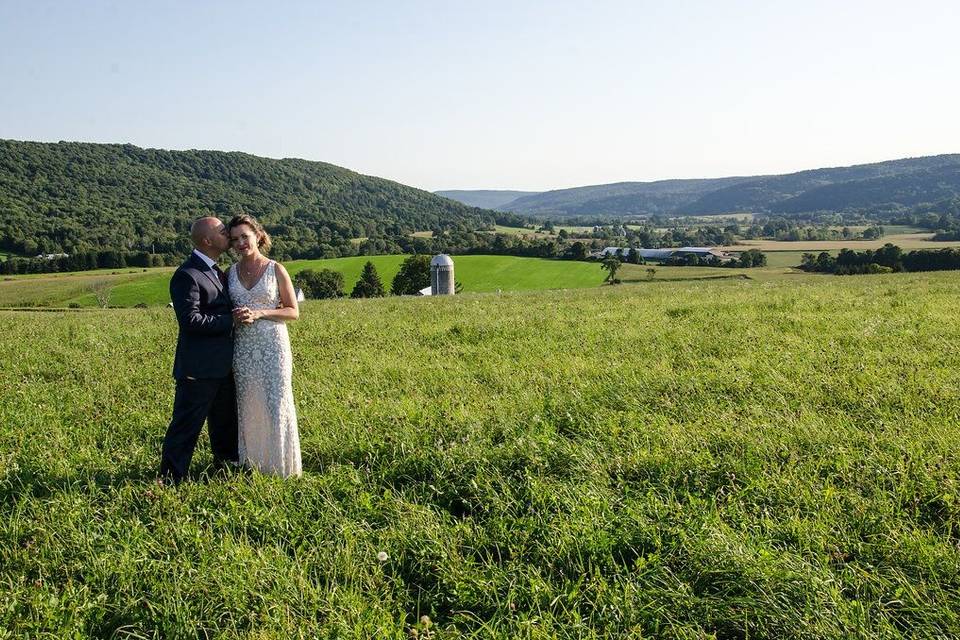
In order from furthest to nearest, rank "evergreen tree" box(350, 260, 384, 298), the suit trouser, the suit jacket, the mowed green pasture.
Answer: "evergreen tree" box(350, 260, 384, 298) < the suit trouser < the suit jacket < the mowed green pasture

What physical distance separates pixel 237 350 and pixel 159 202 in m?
161

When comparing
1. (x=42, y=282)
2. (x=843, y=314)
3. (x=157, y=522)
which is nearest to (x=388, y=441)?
(x=157, y=522)

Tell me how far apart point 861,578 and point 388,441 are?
3.80m

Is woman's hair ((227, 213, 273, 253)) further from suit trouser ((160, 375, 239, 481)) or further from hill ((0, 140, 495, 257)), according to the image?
hill ((0, 140, 495, 257))

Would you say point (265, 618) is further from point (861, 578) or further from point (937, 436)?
point (937, 436)

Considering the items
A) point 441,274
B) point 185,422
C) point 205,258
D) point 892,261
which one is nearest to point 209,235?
point 205,258

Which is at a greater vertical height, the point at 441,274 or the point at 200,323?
the point at 200,323

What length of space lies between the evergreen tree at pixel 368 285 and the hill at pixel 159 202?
2742 centimetres

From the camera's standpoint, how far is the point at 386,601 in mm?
3244

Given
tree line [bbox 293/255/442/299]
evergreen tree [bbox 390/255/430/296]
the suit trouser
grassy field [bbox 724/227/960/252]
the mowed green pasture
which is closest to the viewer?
the mowed green pasture

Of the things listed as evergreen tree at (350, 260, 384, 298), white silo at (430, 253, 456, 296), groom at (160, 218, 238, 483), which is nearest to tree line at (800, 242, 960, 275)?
white silo at (430, 253, 456, 296)

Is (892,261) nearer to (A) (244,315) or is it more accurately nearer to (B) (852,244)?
(B) (852,244)

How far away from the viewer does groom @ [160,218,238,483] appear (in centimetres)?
481

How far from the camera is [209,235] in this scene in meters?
4.97
